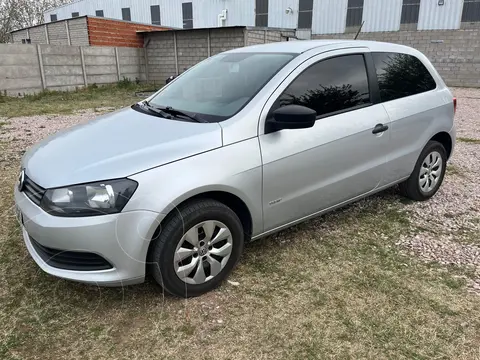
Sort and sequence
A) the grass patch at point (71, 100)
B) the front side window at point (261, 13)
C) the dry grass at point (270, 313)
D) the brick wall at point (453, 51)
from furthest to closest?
the front side window at point (261, 13), the brick wall at point (453, 51), the grass patch at point (71, 100), the dry grass at point (270, 313)

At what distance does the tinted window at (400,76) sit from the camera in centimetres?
352

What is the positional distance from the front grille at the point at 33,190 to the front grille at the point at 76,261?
29cm

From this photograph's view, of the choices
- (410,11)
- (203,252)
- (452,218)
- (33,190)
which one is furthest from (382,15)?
(33,190)

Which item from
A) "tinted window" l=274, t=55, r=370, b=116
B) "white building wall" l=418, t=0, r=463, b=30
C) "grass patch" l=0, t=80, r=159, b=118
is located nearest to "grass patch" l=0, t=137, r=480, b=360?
"tinted window" l=274, t=55, r=370, b=116

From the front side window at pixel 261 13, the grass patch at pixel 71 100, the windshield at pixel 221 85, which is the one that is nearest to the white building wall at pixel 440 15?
the front side window at pixel 261 13

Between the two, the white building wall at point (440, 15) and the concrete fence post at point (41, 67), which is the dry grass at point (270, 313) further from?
the white building wall at point (440, 15)

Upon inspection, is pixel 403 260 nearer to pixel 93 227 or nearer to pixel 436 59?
pixel 93 227

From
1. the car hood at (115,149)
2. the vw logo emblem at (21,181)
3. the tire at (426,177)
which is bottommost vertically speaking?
the tire at (426,177)

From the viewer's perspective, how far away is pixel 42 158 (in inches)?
102

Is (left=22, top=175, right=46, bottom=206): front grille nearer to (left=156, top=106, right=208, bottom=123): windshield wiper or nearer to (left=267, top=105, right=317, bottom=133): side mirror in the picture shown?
(left=156, top=106, right=208, bottom=123): windshield wiper

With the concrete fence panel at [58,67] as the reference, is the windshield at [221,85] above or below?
above

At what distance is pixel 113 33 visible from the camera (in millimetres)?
17156

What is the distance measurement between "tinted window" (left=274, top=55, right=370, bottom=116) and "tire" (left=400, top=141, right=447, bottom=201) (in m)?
1.06

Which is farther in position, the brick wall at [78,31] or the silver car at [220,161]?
the brick wall at [78,31]
